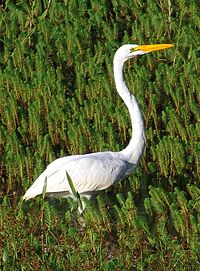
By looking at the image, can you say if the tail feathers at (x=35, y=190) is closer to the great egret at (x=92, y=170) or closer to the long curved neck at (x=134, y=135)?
the great egret at (x=92, y=170)

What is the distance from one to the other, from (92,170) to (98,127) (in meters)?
1.68

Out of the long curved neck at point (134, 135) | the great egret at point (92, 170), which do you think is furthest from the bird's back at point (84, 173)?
the long curved neck at point (134, 135)

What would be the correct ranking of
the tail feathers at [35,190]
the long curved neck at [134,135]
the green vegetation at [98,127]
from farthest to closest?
the long curved neck at [134,135] → the tail feathers at [35,190] → the green vegetation at [98,127]

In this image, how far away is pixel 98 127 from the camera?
1002cm

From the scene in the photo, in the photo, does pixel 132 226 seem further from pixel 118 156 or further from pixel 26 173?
pixel 26 173

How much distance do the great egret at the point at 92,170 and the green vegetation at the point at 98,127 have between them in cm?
18

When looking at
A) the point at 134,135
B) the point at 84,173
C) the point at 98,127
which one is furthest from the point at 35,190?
the point at 98,127

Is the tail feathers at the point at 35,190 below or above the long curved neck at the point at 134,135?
below

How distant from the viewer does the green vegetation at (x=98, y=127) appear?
666cm

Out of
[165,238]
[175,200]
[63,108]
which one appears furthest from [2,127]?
[165,238]

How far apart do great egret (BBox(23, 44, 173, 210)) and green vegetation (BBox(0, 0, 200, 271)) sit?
0.18 m

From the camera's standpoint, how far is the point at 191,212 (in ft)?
26.0

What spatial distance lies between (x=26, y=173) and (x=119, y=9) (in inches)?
179

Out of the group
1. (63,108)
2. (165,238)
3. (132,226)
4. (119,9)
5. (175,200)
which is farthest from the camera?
(119,9)
